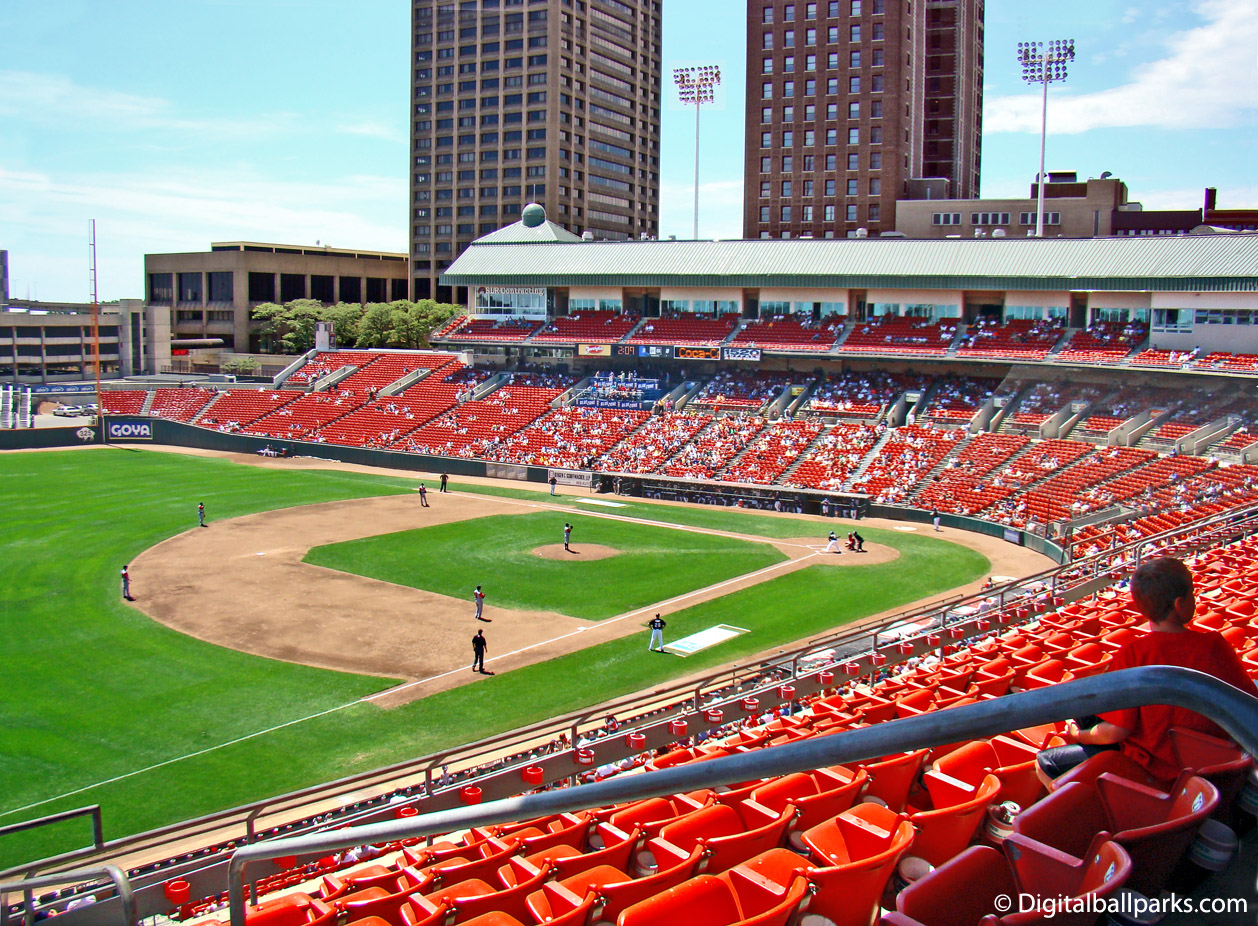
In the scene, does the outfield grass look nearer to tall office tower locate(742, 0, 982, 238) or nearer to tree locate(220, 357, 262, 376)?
tall office tower locate(742, 0, 982, 238)

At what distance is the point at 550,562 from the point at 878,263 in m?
36.5

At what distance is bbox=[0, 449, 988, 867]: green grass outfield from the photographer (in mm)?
19156

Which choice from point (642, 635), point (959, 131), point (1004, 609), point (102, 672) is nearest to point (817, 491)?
point (642, 635)

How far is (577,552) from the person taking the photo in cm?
3997

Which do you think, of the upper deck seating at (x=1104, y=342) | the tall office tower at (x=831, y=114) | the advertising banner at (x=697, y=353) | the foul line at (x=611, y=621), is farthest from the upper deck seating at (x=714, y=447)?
the tall office tower at (x=831, y=114)

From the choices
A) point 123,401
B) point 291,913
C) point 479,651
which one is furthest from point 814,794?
point 123,401

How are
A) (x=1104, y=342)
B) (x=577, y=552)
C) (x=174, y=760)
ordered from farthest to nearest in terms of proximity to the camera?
(x=1104, y=342) → (x=577, y=552) → (x=174, y=760)

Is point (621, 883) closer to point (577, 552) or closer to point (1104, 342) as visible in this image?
point (577, 552)

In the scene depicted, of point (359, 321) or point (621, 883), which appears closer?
point (621, 883)

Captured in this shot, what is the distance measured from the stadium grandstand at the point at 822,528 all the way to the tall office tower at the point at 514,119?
195 ft

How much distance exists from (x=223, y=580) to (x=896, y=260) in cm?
4642

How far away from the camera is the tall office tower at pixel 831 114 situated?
8762 centimetres

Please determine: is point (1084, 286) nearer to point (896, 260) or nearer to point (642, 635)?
point (896, 260)

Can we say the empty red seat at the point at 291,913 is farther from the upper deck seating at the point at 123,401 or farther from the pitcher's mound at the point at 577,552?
the upper deck seating at the point at 123,401
